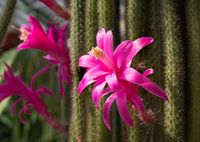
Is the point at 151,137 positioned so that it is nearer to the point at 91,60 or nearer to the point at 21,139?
the point at 91,60

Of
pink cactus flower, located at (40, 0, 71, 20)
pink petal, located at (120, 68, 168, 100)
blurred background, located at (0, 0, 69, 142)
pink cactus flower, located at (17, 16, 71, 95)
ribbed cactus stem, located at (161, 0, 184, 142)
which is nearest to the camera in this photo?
pink petal, located at (120, 68, 168, 100)

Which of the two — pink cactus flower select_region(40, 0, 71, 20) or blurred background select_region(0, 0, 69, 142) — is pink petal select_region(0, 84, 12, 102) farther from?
blurred background select_region(0, 0, 69, 142)

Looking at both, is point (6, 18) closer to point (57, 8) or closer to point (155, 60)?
point (57, 8)

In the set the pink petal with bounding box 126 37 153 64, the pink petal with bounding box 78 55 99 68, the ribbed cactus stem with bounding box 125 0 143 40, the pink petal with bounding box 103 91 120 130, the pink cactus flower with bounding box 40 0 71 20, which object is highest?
the pink cactus flower with bounding box 40 0 71 20

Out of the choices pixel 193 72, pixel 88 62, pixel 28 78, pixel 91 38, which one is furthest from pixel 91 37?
pixel 28 78

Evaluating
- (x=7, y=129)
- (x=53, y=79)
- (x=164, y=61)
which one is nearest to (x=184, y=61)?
(x=164, y=61)

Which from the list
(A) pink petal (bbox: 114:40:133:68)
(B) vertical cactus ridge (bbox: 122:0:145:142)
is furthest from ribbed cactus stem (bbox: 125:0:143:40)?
(A) pink petal (bbox: 114:40:133:68)

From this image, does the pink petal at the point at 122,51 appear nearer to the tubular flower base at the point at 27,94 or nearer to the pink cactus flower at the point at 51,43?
the pink cactus flower at the point at 51,43
